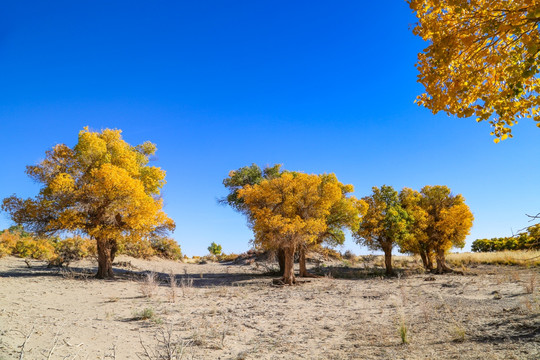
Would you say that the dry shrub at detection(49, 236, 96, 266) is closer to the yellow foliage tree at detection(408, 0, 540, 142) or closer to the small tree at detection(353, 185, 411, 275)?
A: the small tree at detection(353, 185, 411, 275)

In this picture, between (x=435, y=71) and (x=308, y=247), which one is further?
(x=308, y=247)

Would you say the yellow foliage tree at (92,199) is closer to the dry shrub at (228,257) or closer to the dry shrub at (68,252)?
the dry shrub at (68,252)

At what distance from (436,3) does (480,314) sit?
7469 mm

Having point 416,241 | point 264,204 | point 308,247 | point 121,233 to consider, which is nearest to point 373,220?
point 416,241

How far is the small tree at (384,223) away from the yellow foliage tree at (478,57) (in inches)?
740

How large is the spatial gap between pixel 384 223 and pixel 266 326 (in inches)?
685

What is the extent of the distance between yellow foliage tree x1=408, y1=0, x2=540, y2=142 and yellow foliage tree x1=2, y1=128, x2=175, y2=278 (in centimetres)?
1532

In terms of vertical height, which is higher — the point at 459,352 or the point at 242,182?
the point at 242,182

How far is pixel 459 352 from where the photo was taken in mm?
5305

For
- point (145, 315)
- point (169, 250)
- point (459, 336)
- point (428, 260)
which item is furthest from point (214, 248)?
point (459, 336)

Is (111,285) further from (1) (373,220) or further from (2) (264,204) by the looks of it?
(1) (373,220)

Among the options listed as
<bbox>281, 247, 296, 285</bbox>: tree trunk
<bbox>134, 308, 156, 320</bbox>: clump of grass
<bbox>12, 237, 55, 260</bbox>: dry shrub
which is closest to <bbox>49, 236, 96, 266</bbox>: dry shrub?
<bbox>12, 237, 55, 260</bbox>: dry shrub

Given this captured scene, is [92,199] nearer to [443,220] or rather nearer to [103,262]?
[103,262]

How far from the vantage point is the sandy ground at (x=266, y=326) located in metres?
5.63
